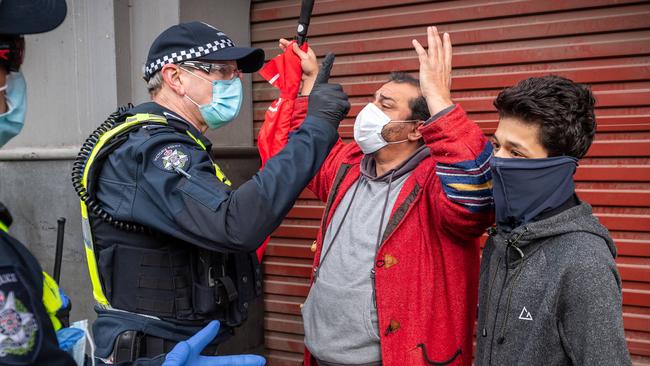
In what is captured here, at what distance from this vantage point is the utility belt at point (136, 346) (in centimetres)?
218

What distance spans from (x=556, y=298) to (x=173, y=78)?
5.71 feet

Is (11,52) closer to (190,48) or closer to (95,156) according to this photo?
(95,156)

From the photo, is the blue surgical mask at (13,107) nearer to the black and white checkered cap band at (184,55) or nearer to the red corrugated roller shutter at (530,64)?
the black and white checkered cap band at (184,55)

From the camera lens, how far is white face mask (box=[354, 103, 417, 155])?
2.84m

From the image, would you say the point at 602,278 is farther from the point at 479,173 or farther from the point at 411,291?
the point at 411,291

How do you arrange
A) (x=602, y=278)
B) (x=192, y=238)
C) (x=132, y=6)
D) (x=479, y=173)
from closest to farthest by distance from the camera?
(x=602, y=278)
(x=192, y=238)
(x=479, y=173)
(x=132, y=6)

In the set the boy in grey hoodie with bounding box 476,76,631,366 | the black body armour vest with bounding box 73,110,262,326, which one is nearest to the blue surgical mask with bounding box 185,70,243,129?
the black body armour vest with bounding box 73,110,262,326

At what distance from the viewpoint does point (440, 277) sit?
256cm

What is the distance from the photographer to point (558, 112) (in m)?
2.02

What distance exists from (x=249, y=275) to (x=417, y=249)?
76 centimetres

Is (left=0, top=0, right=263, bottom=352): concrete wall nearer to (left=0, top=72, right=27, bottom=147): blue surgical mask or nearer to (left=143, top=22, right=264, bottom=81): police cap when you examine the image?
(left=143, top=22, right=264, bottom=81): police cap

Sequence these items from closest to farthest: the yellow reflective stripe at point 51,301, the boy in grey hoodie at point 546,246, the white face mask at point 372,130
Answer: the yellow reflective stripe at point 51,301 → the boy in grey hoodie at point 546,246 → the white face mask at point 372,130

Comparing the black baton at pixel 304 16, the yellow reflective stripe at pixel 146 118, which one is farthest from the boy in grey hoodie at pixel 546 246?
the yellow reflective stripe at pixel 146 118

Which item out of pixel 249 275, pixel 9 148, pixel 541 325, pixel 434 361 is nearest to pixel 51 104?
pixel 9 148
